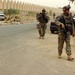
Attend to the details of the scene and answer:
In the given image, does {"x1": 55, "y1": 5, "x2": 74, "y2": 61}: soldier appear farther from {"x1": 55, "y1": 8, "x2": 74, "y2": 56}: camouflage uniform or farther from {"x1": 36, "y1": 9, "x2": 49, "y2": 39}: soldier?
{"x1": 36, "y1": 9, "x2": 49, "y2": 39}: soldier

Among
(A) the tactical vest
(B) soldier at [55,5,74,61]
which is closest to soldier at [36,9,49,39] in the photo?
(B) soldier at [55,5,74,61]

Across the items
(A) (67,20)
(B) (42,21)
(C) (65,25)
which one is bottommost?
(B) (42,21)

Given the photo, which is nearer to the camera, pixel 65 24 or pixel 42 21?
pixel 65 24

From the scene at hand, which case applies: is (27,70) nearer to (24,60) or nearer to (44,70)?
(44,70)

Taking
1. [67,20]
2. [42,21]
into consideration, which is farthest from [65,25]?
[42,21]

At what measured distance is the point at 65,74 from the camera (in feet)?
28.6

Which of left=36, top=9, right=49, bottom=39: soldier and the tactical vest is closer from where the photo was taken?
the tactical vest

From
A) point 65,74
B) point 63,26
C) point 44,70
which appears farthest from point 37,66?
point 63,26

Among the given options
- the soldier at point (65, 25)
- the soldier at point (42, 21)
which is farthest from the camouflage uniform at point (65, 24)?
the soldier at point (42, 21)

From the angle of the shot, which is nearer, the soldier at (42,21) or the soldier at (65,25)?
the soldier at (65,25)

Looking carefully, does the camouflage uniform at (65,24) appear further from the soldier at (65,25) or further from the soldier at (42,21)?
the soldier at (42,21)

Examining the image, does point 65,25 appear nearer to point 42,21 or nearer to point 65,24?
point 65,24

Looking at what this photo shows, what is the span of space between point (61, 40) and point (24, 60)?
5.78 feet

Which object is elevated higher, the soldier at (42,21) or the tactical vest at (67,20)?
the tactical vest at (67,20)
